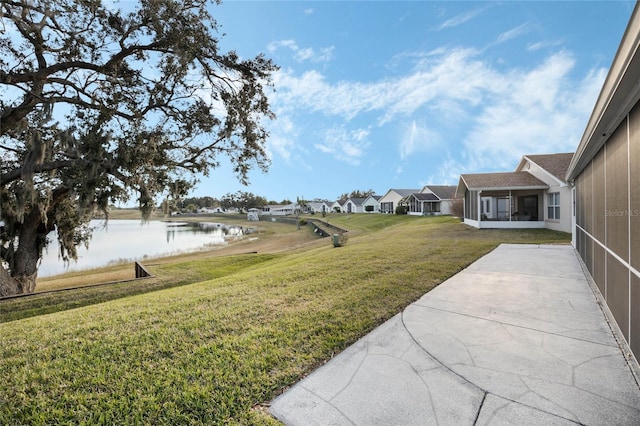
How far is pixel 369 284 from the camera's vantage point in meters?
5.77

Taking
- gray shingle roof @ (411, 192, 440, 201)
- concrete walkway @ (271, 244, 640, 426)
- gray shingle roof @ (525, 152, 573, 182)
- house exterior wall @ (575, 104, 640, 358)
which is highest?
gray shingle roof @ (525, 152, 573, 182)

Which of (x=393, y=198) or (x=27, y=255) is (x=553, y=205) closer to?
(x=27, y=255)

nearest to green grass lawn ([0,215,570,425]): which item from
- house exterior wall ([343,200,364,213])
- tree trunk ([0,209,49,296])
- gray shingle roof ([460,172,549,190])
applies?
tree trunk ([0,209,49,296])

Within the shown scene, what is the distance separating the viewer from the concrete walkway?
7.46 ft

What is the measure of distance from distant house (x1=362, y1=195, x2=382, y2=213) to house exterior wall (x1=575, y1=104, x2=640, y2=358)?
54309 mm

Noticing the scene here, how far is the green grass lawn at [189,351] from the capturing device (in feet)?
7.79

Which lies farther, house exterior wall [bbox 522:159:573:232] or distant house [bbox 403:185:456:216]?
distant house [bbox 403:185:456:216]

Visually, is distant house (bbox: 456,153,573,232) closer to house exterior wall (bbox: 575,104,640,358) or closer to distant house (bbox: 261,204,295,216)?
house exterior wall (bbox: 575,104,640,358)

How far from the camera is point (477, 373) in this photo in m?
2.80

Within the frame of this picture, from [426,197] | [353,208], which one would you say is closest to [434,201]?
[426,197]

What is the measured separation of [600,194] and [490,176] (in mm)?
15764

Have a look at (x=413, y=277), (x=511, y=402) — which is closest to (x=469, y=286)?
(x=413, y=277)

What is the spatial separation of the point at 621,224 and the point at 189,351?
16.6 feet

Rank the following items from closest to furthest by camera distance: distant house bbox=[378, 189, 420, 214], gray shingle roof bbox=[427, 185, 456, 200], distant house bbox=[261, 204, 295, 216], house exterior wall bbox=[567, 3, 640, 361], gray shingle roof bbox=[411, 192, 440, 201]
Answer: house exterior wall bbox=[567, 3, 640, 361], gray shingle roof bbox=[427, 185, 456, 200], gray shingle roof bbox=[411, 192, 440, 201], distant house bbox=[378, 189, 420, 214], distant house bbox=[261, 204, 295, 216]
